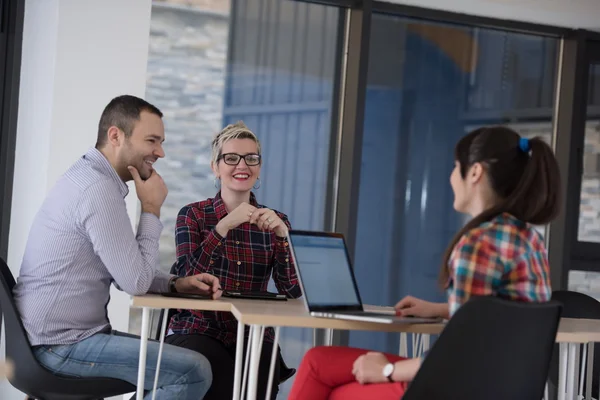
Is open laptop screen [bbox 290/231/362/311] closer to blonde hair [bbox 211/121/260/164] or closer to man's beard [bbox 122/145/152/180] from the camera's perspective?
man's beard [bbox 122/145/152/180]

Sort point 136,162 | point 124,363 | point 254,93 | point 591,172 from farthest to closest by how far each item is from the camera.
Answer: point 591,172 < point 254,93 < point 136,162 < point 124,363

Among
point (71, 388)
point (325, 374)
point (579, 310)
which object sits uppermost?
point (579, 310)

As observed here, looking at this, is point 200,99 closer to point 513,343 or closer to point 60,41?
point 60,41

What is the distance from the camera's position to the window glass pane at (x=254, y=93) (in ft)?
14.9

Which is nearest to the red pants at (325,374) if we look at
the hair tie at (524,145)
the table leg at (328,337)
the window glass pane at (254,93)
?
the hair tie at (524,145)

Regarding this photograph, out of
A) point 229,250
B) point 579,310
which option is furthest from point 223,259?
point 579,310

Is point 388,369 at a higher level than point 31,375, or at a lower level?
higher

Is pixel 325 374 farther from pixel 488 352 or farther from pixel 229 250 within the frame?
pixel 229 250

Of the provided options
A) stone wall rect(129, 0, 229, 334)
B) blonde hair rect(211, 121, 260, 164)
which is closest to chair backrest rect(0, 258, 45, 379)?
blonde hair rect(211, 121, 260, 164)

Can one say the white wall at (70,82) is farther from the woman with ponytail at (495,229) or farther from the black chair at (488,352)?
the black chair at (488,352)

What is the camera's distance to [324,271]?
252 cm

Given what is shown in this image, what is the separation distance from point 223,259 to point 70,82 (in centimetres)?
131

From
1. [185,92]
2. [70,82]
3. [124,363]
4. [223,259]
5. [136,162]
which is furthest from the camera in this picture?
[185,92]

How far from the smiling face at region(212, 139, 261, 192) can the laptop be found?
75 cm
